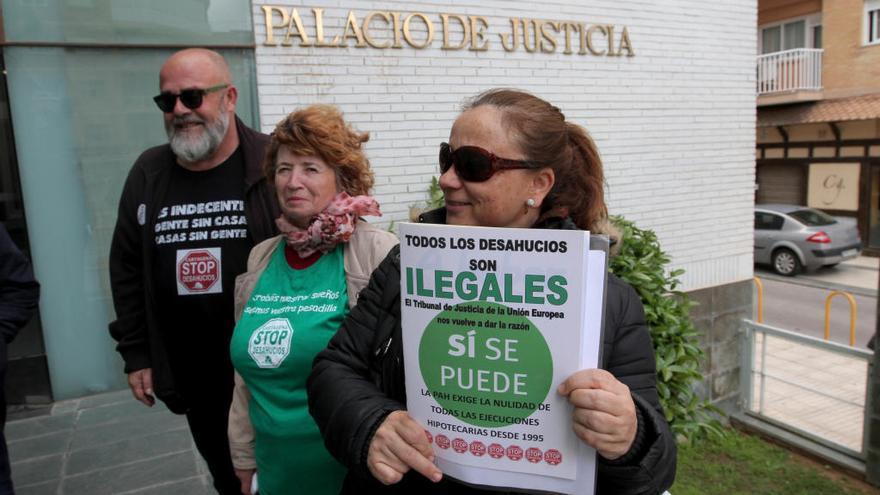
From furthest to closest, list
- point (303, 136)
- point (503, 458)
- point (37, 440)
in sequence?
point (37, 440), point (303, 136), point (503, 458)

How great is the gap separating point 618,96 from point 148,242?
5676mm

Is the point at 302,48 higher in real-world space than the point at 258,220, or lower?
higher

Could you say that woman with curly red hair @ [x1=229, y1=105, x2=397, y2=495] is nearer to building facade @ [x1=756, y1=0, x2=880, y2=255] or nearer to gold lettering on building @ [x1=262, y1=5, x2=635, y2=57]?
gold lettering on building @ [x1=262, y1=5, x2=635, y2=57]

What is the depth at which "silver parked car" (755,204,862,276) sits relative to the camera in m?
15.6

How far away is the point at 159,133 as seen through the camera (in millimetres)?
5434

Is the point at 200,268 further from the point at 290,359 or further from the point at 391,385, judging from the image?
the point at 391,385

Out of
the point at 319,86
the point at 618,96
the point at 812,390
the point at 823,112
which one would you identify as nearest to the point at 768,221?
the point at 823,112

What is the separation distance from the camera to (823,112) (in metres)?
19.2

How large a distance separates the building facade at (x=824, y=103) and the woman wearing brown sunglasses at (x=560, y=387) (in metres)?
20.3

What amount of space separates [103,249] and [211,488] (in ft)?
8.65

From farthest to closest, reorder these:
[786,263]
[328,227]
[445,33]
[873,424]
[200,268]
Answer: [786,263]
[445,33]
[873,424]
[200,268]
[328,227]

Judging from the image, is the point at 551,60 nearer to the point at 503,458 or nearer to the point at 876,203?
the point at 503,458

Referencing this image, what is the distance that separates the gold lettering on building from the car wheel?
11.4 m

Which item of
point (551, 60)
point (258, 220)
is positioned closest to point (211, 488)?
point (258, 220)
